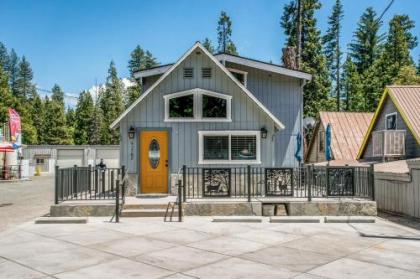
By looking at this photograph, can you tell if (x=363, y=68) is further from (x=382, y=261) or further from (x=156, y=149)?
(x=382, y=261)

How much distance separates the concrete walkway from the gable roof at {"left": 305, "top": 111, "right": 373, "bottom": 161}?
45.8 ft

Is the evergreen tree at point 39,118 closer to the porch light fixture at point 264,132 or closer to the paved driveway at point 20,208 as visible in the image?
the paved driveway at point 20,208

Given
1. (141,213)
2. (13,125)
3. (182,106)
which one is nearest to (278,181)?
(141,213)

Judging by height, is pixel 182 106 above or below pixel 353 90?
below

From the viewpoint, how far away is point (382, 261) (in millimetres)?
6895

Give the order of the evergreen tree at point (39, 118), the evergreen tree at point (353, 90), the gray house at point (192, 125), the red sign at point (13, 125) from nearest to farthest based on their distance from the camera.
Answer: the gray house at point (192, 125) < the red sign at point (13, 125) < the evergreen tree at point (353, 90) < the evergreen tree at point (39, 118)

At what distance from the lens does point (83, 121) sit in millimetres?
59812

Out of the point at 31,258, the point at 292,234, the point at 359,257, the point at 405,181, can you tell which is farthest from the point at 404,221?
the point at 31,258

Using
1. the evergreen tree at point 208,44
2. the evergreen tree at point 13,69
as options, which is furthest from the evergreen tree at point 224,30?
the evergreen tree at point 13,69

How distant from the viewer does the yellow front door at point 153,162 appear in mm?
14406

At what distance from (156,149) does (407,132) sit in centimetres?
1084

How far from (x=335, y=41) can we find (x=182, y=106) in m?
43.0

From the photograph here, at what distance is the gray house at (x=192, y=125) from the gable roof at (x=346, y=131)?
11067 millimetres

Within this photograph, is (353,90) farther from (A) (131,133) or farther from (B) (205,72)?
(A) (131,133)
